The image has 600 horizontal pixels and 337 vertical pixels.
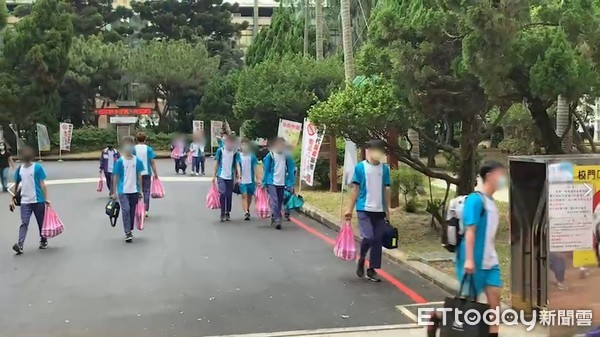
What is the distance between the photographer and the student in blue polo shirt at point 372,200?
8.08 m

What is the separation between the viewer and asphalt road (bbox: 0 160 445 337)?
6609 millimetres

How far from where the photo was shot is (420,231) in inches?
464

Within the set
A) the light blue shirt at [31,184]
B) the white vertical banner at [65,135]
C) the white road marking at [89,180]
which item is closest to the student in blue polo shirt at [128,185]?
the light blue shirt at [31,184]

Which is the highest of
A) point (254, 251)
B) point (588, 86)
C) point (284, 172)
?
point (588, 86)

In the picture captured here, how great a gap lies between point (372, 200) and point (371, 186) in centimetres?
17

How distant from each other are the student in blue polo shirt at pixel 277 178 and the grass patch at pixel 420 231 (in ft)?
4.13

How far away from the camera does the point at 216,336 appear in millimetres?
6148

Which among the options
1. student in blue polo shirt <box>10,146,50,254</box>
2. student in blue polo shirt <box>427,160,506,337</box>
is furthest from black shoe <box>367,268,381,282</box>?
student in blue polo shirt <box>10,146,50,254</box>

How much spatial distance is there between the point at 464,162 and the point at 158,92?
41245 millimetres

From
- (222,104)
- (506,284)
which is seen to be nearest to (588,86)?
(506,284)

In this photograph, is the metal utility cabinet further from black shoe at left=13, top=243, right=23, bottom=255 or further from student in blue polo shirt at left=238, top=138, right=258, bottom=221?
student in blue polo shirt at left=238, top=138, right=258, bottom=221

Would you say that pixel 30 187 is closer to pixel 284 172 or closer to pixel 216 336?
pixel 284 172

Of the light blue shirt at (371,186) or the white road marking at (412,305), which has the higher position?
the light blue shirt at (371,186)

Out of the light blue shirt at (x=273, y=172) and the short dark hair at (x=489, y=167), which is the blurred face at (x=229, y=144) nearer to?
the light blue shirt at (x=273, y=172)
